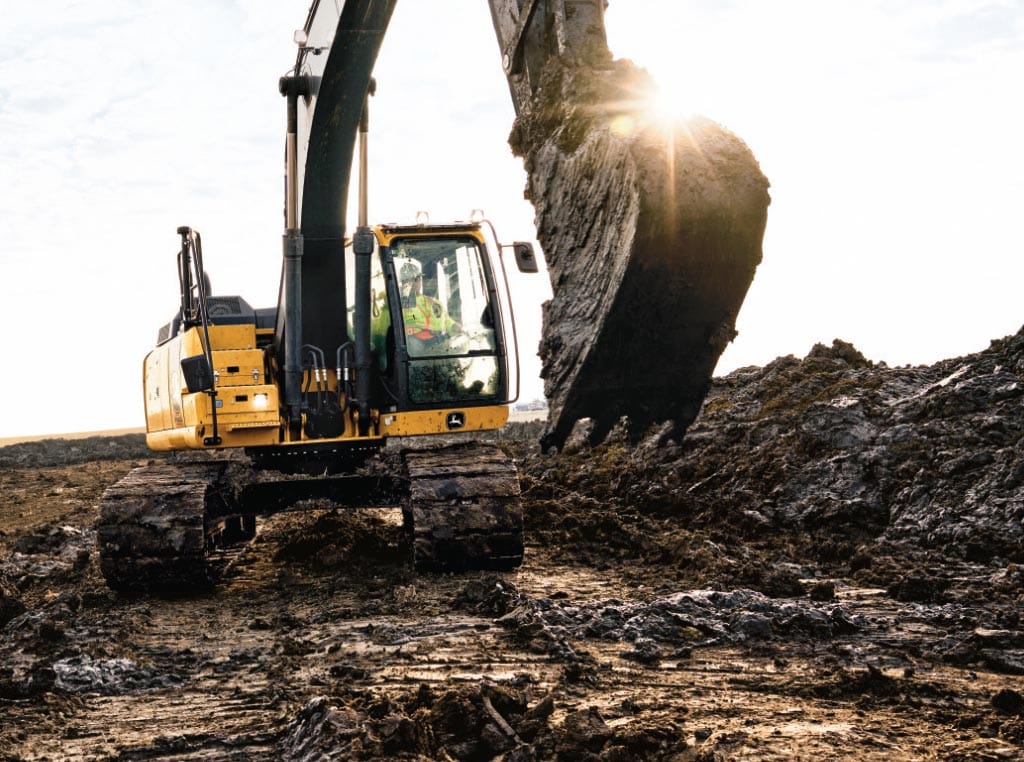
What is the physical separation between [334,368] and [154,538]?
1.79 metres

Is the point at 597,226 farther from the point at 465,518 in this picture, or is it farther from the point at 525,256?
the point at 465,518

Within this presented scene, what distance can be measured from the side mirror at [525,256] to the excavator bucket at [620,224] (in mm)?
1374

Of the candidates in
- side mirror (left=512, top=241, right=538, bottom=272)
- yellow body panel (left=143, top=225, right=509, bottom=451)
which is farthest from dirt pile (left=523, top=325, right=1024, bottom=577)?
side mirror (left=512, top=241, right=538, bottom=272)

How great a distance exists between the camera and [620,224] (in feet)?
27.9

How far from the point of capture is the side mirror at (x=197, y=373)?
22.4 ft

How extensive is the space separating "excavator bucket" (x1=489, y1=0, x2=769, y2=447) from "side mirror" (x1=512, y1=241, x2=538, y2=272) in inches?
54.1

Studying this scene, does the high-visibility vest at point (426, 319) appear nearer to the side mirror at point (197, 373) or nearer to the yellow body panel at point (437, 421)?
the yellow body panel at point (437, 421)

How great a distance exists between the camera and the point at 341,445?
7.58 meters

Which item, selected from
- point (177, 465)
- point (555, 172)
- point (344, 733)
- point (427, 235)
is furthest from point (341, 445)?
point (344, 733)

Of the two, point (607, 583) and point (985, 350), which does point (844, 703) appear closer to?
point (607, 583)

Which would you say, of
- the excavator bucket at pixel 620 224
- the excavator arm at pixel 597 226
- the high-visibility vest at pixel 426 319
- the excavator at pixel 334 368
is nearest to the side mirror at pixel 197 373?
the excavator at pixel 334 368

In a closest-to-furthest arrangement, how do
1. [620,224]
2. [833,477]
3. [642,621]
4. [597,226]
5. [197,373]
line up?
[642,621]
[197,373]
[833,477]
[620,224]
[597,226]

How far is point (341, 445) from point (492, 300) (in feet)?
5.21

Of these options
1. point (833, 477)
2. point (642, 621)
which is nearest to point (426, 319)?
point (642, 621)
